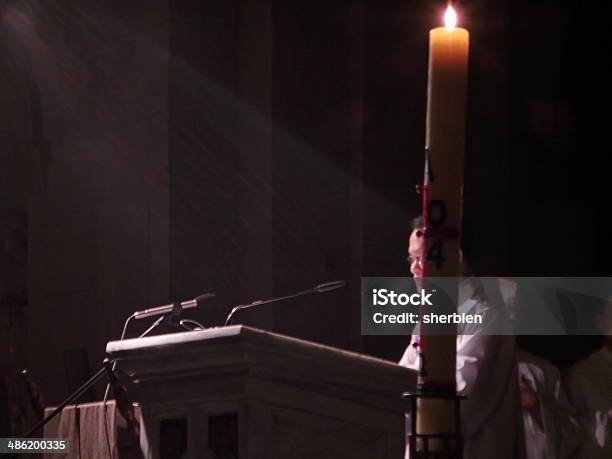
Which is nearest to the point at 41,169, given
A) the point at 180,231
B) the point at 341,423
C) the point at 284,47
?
the point at 180,231

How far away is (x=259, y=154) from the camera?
760cm

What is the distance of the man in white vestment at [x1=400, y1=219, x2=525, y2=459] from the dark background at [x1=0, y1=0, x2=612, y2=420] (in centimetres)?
217

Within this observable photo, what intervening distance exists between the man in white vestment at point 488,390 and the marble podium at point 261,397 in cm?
140

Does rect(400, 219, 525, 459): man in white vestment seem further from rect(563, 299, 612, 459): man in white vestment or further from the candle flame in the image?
the candle flame

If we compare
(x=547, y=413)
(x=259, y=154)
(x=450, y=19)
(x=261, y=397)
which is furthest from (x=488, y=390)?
(x=259, y=154)

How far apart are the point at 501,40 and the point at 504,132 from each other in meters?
0.50

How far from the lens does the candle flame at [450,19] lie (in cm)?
138

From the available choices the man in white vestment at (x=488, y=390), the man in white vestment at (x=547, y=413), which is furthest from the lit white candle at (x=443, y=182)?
the man in white vestment at (x=547, y=413)

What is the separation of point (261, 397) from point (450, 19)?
906 millimetres

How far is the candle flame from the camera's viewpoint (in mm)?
1376

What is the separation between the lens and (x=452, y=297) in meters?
1.30

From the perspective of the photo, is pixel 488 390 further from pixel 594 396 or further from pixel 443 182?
pixel 443 182

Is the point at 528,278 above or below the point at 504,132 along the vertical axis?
below

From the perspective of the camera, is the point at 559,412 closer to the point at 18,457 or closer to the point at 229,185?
the point at 18,457
